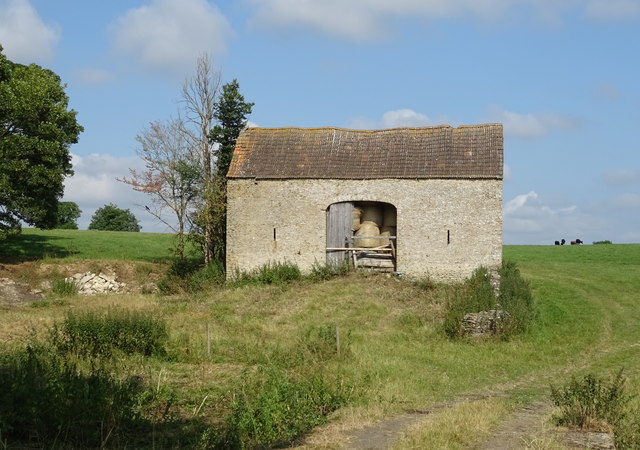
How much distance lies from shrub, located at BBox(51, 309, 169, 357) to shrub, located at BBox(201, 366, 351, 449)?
4.60 metres

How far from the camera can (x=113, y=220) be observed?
240ft

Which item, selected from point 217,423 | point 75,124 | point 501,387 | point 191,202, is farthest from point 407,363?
point 75,124

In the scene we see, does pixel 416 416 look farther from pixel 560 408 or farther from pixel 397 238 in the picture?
pixel 397 238

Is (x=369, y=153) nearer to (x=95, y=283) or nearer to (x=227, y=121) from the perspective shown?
(x=227, y=121)

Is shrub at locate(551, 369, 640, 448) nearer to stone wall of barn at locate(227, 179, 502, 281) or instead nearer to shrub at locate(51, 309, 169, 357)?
shrub at locate(51, 309, 169, 357)

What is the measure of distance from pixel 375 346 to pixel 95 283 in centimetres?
1935

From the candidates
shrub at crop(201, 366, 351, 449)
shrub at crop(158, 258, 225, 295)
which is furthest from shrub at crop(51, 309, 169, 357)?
shrub at crop(158, 258, 225, 295)

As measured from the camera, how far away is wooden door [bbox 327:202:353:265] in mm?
29922

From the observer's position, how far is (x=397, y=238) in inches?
1156

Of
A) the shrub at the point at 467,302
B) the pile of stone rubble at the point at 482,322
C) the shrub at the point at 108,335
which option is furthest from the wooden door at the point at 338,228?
the shrub at the point at 108,335

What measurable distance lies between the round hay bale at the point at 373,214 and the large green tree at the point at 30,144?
15.2 meters

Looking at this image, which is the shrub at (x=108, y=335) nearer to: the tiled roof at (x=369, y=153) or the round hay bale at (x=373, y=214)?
the tiled roof at (x=369, y=153)

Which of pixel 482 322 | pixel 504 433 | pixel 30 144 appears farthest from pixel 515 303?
pixel 30 144

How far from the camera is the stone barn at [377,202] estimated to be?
28.6 metres
